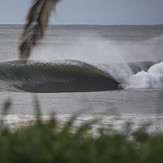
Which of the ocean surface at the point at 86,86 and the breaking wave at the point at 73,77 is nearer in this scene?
the ocean surface at the point at 86,86

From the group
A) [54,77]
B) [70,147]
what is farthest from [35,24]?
[54,77]

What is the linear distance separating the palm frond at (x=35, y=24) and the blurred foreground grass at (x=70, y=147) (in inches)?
86.8

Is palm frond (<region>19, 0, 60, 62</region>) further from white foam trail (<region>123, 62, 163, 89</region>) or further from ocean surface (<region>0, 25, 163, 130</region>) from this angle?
white foam trail (<region>123, 62, 163, 89</region>)

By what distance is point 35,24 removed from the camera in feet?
16.5

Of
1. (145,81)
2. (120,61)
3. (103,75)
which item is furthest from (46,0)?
(120,61)

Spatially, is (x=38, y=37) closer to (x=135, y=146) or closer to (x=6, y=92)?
(x=135, y=146)

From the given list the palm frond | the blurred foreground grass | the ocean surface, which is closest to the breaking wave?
the ocean surface

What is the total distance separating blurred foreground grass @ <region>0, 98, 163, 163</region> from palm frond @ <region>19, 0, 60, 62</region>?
7.24 feet

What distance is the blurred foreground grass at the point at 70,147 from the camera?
2.35 metres

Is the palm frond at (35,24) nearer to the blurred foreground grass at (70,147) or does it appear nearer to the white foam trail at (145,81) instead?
the blurred foreground grass at (70,147)

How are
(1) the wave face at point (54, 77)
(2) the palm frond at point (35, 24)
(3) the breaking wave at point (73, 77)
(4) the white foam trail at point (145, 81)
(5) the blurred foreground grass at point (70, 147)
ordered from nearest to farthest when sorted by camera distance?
(5) the blurred foreground grass at point (70, 147)
(2) the palm frond at point (35, 24)
(1) the wave face at point (54, 77)
(3) the breaking wave at point (73, 77)
(4) the white foam trail at point (145, 81)

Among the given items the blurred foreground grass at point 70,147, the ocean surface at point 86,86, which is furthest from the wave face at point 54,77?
the blurred foreground grass at point 70,147

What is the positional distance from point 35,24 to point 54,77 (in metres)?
14.9

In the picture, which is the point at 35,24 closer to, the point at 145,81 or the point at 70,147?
the point at 70,147
